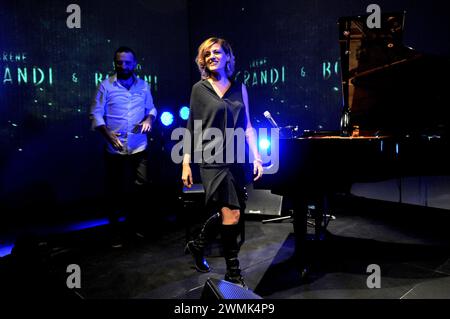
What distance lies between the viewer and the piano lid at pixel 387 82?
2.84m

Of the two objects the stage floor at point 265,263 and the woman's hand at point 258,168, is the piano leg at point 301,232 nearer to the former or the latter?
the stage floor at point 265,263

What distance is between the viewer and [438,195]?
4156mm

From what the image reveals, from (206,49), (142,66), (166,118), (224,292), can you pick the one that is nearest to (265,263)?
(206,49)

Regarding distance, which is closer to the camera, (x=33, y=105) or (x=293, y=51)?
(x=33, y=105)

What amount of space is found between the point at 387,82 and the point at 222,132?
1.56 metres

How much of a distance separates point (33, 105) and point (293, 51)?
10.8 ft

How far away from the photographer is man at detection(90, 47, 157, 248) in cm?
334

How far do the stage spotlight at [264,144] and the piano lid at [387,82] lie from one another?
1.69m

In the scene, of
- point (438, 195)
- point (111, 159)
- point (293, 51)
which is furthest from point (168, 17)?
point (438, 195)

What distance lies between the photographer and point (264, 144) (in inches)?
182

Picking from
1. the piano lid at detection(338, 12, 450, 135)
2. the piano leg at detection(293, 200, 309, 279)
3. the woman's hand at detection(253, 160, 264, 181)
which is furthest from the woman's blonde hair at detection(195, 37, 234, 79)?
the piano lid at detection(338, 12, 450, 135)

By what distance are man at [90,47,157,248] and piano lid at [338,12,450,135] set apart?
1.92 metres

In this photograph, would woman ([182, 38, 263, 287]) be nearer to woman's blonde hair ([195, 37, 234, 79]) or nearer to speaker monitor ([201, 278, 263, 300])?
woman's blonde hair ([195, 37, 234, 79])
